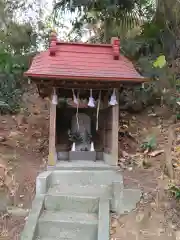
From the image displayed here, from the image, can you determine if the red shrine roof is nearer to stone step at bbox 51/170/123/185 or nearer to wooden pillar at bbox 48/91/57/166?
wooden pillar at bbox 48/91/57/166

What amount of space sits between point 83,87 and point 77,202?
245 cm

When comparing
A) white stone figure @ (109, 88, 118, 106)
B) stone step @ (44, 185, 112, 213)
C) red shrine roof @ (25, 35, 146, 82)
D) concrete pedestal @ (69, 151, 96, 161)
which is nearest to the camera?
stone step @ (44, 185, 112, 213)

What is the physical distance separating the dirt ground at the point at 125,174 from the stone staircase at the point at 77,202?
0.78 feet

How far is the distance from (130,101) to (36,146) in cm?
304

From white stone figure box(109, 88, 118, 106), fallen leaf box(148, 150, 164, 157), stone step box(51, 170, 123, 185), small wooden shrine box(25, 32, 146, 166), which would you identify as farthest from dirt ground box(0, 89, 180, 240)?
white stone figure box(109, 88, 118, 106)

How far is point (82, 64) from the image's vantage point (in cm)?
582

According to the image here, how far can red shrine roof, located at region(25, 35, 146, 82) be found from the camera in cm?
537

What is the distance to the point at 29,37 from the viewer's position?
1123cm

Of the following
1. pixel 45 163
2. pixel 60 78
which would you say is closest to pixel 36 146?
pixel 45 163

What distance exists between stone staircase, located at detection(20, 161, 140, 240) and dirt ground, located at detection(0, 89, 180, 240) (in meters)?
0.24

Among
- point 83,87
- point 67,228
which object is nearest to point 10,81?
point 83,87

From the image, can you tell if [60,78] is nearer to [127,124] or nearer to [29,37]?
[127,124]

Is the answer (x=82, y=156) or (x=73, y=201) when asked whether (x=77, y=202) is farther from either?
(x=82, y=156)

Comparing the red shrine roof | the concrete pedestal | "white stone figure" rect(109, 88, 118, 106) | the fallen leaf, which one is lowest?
the concrete pedestal
